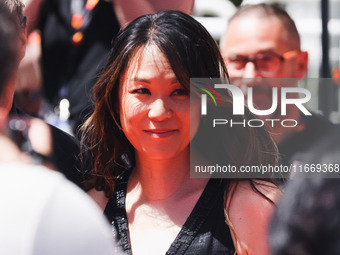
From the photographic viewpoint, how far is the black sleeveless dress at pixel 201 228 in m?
1.54

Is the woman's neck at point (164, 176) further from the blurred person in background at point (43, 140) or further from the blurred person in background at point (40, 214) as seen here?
the blurred person in background at point (40, 214)

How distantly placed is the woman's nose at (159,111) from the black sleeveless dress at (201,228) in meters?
0.25

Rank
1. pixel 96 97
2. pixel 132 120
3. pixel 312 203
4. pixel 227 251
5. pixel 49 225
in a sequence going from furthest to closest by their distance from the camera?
pixel 96 97 → pixel 132 120 → pixel 227 251 → pixel 49 225 → pixel 312 203

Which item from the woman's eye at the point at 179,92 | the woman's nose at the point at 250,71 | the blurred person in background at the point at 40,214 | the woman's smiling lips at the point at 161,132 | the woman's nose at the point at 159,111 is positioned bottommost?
the woman's nose at the point at 250,71

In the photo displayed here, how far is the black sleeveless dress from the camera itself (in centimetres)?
154

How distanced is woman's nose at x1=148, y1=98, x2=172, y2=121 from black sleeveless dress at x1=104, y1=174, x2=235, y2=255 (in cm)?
25

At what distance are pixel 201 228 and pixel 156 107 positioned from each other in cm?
37

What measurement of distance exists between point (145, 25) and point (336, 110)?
5.51 feet

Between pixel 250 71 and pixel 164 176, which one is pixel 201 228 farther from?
pixel 250 71

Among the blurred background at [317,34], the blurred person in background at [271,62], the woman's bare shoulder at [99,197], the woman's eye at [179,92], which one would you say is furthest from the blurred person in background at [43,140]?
the blurred background at [317,34]

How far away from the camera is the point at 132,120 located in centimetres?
165

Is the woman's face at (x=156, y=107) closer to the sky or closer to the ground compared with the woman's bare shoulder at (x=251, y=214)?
closer to the sky

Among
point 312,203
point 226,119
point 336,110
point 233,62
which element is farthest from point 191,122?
point 336,110

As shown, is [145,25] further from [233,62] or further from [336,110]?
[336,110]
